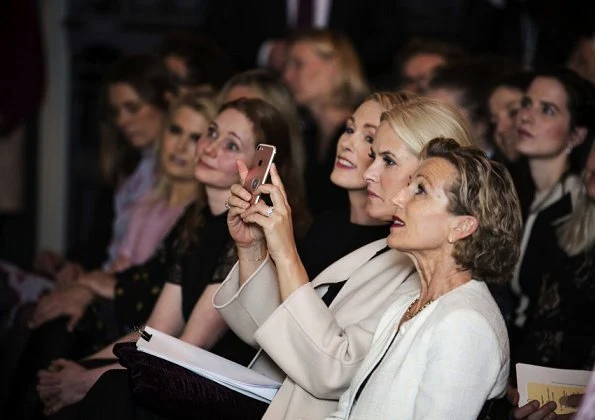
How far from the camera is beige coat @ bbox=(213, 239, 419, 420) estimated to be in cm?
284

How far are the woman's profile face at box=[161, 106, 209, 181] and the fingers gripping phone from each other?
141 centimetres

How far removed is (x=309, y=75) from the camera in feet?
17.9

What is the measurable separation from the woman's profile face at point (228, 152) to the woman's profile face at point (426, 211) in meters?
1.11

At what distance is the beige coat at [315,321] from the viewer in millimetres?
2836

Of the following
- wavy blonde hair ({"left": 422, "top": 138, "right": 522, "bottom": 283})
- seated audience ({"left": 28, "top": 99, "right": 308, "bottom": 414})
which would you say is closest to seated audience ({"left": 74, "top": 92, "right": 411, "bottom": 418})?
seated audience ({"left": 28, "top": 99, "right": 308, "bottom": 414})

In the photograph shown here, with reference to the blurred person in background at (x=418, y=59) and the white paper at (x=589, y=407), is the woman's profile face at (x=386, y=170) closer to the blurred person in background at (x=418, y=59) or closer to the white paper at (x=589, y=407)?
the white paper at (x=589, y=407)

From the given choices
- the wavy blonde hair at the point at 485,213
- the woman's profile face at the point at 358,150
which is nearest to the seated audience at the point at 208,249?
the woman's profile face at the point at 358,150

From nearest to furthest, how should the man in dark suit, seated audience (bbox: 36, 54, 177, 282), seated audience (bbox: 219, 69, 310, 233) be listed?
seated audience (bbox: 219, 69, 310, 233)
seated audience (bbox: 36, 54, 177, 282)
the man in dark suit

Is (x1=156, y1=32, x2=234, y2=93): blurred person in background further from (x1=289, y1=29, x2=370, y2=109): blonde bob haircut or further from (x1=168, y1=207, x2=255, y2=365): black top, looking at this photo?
(x1=168, y1=207, x2=255, y2=365): black top

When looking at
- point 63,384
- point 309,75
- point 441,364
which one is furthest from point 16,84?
point 441,364

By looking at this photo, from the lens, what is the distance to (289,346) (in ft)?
9.36

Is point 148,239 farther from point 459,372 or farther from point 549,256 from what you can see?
point 459,372

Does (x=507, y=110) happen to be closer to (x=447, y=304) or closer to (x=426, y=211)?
(x=426, y=211)

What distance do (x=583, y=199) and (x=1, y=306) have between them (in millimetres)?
2259
